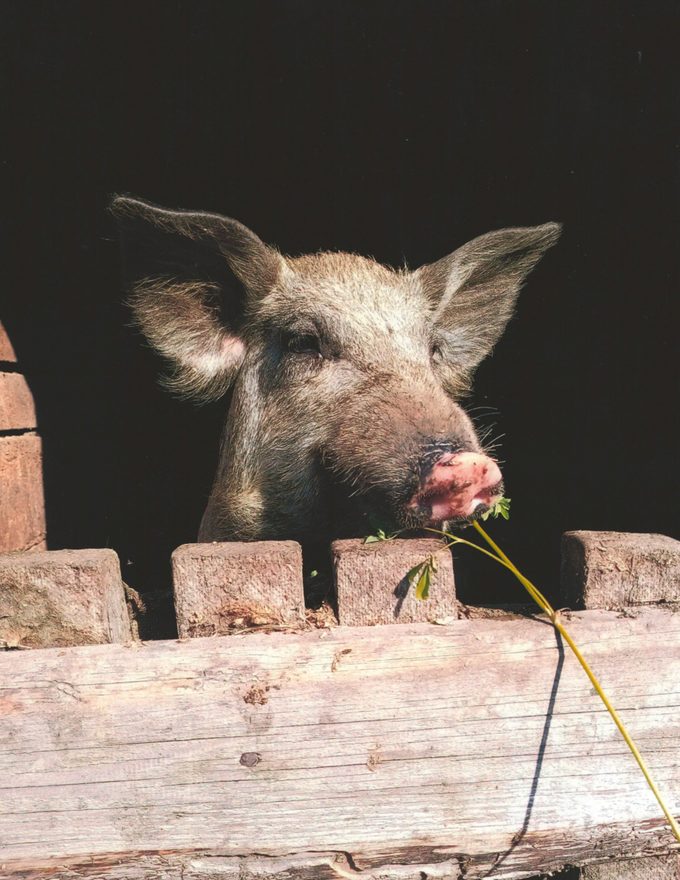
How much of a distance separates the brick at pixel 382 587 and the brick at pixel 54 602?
511 millimetres

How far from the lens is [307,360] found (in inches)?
128

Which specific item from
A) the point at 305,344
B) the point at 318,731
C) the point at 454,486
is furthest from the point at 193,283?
the point at 318,731

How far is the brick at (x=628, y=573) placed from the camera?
1902 mm

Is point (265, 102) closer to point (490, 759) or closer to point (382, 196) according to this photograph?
point (382, 196)

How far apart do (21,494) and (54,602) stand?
1.93 m

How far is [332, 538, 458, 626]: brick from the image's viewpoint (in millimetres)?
1856

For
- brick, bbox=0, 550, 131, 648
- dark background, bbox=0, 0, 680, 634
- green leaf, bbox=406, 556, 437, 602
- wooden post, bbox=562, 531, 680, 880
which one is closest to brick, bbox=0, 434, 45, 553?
dark background, bbox=0, 0, 680, 634

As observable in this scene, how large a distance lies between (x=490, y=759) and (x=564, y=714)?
181 mm

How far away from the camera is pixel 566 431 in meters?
5.61

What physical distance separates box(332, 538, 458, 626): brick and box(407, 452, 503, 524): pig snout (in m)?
0.55

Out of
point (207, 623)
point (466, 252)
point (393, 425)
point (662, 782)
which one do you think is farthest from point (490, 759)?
point (466, 252)

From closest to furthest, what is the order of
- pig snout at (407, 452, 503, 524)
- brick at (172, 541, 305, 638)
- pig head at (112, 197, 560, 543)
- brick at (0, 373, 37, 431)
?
brick at (172, 541, 305, 638)
pig snout at (407, 452, 503, 524)
pig head at (112, 197, 560, 543)
brick at (0, 373, 37, 431)

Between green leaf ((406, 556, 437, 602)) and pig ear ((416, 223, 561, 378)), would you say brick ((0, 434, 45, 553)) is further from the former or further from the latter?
green leaf ((406, 556, 437, 602))

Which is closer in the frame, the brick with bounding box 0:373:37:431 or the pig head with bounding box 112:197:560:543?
the pig head with bounding box 112:197:560:543
